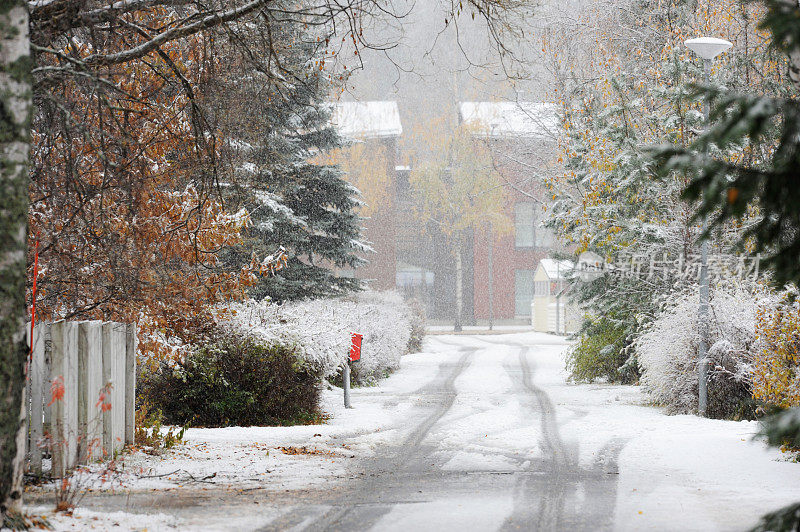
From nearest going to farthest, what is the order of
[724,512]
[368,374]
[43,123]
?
[724,512], [43,123], [368,374]

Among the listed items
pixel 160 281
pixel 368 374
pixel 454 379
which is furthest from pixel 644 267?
pixel 160 281

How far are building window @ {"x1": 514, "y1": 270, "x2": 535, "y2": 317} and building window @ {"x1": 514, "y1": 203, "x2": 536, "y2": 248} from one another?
1.76 metres

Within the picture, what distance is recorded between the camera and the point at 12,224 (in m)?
4.54

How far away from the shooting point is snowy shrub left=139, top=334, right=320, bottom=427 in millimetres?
12398

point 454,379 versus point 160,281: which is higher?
point 160,281

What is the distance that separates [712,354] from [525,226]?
126ft

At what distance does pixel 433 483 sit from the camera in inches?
316

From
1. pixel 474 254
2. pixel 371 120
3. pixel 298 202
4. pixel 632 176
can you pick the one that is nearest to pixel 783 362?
pixel 632 176

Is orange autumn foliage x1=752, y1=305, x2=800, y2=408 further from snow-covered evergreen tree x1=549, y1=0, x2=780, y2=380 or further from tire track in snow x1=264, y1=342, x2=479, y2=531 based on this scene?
snow-covered evergreen tree x1=549, y1=0, x2=780, y2=380

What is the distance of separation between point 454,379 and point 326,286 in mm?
4029

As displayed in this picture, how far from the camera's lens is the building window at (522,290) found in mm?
51656

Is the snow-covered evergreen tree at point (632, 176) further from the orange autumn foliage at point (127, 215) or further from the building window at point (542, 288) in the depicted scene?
the building window at point (542, 288)

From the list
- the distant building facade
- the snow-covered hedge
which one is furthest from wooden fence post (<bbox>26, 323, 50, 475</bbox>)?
the distant building facade

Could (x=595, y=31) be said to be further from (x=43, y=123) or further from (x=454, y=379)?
(x=43, y=123)
